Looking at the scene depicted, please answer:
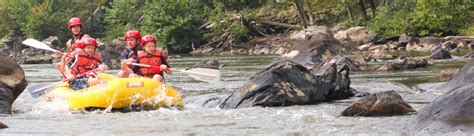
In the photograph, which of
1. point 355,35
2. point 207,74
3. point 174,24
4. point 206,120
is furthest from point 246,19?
point 206,120

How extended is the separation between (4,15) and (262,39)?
84.8ft

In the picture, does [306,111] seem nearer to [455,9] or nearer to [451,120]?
[451,120]

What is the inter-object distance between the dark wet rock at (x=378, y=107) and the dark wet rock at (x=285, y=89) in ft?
5.48

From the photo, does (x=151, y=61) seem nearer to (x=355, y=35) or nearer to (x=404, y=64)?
(x=404, y=64)

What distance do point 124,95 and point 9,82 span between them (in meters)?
1.66

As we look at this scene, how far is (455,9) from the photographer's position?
30.2 meters

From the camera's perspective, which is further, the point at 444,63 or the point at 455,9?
the point at 455,9

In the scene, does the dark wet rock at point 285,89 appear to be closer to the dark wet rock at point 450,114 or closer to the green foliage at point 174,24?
the dark wet rock at point 450,114

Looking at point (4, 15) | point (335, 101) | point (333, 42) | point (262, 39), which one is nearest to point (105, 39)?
point (4, 15)

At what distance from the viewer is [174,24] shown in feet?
126

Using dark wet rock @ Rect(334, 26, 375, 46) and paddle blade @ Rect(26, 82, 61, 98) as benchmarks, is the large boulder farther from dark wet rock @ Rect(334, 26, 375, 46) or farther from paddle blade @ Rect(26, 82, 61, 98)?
paddle blade @ Rect(26, 82, 61, 98)

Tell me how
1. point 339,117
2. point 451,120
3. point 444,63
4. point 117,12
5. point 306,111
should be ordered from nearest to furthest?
point 451,120, point 339,117, point 306,111, point 444,63, point 117,12

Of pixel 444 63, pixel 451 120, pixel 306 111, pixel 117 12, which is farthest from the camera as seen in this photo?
pixel 117 12

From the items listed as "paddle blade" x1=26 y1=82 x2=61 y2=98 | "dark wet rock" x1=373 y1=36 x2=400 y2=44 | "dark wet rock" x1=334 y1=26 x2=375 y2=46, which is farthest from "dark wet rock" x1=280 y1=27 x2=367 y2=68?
"dark wet rock" x1=334 y1=26 x2=375 y2=46
